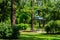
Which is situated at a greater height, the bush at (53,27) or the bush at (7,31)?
the bush at (7,31)

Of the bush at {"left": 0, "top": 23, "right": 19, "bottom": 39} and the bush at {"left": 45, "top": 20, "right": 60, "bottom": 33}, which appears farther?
the bush at {"left": 45, "top": 20, "right": 60, "bottom": 33}

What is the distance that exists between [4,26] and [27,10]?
17279mm

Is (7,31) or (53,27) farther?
(53,27)

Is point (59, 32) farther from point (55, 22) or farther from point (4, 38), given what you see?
point (4, 38)

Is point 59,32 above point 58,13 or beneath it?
beneath

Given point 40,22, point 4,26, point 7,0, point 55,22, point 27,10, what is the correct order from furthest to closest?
point 40,22 → point 27,10 → point 7,0 → point 55,22 → point 4,26

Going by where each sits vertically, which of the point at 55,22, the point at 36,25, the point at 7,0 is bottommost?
the point at 36,25

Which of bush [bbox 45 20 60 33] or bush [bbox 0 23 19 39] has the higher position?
bush [bbox 0 23 19 39]

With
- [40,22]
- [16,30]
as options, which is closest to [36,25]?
[40,22]

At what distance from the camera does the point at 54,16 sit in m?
33.5

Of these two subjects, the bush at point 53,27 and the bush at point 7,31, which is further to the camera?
the bush at point 53,27

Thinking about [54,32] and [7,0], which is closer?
[54,32]

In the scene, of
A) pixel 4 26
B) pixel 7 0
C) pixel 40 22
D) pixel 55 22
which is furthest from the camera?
pixel 40 22

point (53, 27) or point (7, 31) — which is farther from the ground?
point (7, 31)
